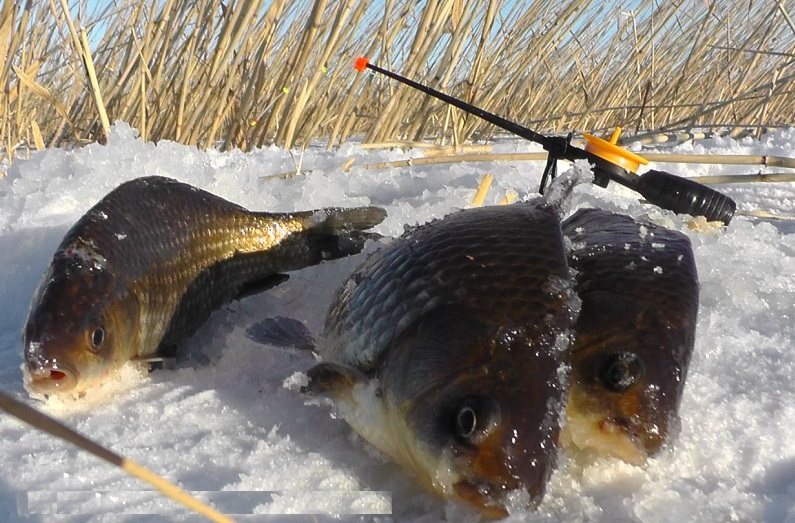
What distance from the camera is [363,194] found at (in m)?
2.83

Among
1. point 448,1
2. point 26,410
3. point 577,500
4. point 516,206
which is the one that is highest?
point 448,1

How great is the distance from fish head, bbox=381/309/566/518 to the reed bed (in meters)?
2.46

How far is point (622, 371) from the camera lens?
1.00 meters

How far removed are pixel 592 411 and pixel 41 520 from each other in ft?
2.71

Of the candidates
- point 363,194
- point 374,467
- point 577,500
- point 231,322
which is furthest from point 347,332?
point 363,194

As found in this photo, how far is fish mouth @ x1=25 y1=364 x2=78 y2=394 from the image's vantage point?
1.38 m

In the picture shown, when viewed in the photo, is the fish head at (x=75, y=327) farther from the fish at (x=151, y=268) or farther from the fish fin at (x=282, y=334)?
the fish fin at (x=282, y=334)

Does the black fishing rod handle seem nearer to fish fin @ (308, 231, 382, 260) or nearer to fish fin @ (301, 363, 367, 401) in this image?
fish fin @ (308, 231, 382, 260)

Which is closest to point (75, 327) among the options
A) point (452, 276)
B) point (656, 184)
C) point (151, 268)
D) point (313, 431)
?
point (151, 268)

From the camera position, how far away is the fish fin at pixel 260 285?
6.12 ft

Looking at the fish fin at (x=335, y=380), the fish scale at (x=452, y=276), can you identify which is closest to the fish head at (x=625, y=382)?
the fish scale at (x=452, y=276)

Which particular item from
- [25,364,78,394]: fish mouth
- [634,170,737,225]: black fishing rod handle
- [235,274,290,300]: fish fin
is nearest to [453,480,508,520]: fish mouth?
[25,364,78,394]: fish mouth

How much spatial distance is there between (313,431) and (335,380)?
177 millimetres

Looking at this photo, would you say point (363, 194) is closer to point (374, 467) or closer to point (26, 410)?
point (374, 467)
